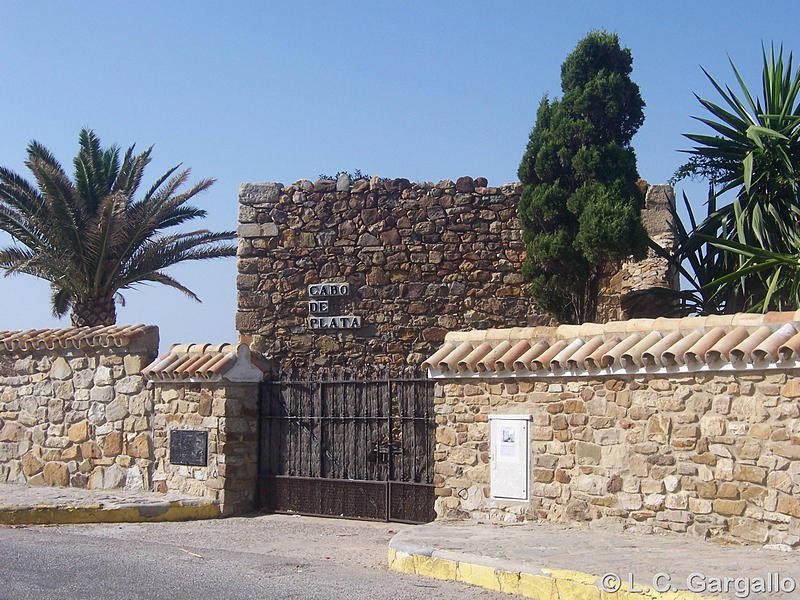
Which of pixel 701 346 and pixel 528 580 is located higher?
pixel 701 346

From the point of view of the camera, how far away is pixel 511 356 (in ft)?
30.4

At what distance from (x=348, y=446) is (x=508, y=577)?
4.08 meters

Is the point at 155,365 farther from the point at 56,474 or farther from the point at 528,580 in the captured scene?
the point at 528,580

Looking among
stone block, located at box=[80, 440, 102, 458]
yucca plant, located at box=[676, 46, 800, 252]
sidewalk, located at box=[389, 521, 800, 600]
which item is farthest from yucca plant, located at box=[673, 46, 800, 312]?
stone block, located at box=[80, 440, 102, 458]

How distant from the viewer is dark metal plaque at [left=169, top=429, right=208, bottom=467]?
11.2 meters

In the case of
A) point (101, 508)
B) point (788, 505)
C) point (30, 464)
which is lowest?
point (101, 508)

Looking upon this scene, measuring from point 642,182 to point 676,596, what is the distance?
8.61 metres

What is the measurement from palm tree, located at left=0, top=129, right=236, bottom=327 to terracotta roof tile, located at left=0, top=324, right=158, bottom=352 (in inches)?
155

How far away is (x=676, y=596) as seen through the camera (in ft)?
20.1

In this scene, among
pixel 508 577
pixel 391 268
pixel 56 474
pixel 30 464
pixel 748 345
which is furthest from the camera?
pixel 391 268

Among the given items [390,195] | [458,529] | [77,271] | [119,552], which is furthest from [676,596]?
[77,271]

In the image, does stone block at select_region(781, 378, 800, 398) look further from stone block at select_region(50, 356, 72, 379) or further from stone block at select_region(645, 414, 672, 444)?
stone block at select_region(50, 356, 72, 379)

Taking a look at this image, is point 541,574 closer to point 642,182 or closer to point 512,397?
point 512,397

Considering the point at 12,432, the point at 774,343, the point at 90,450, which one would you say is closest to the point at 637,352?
the point at 774,343
